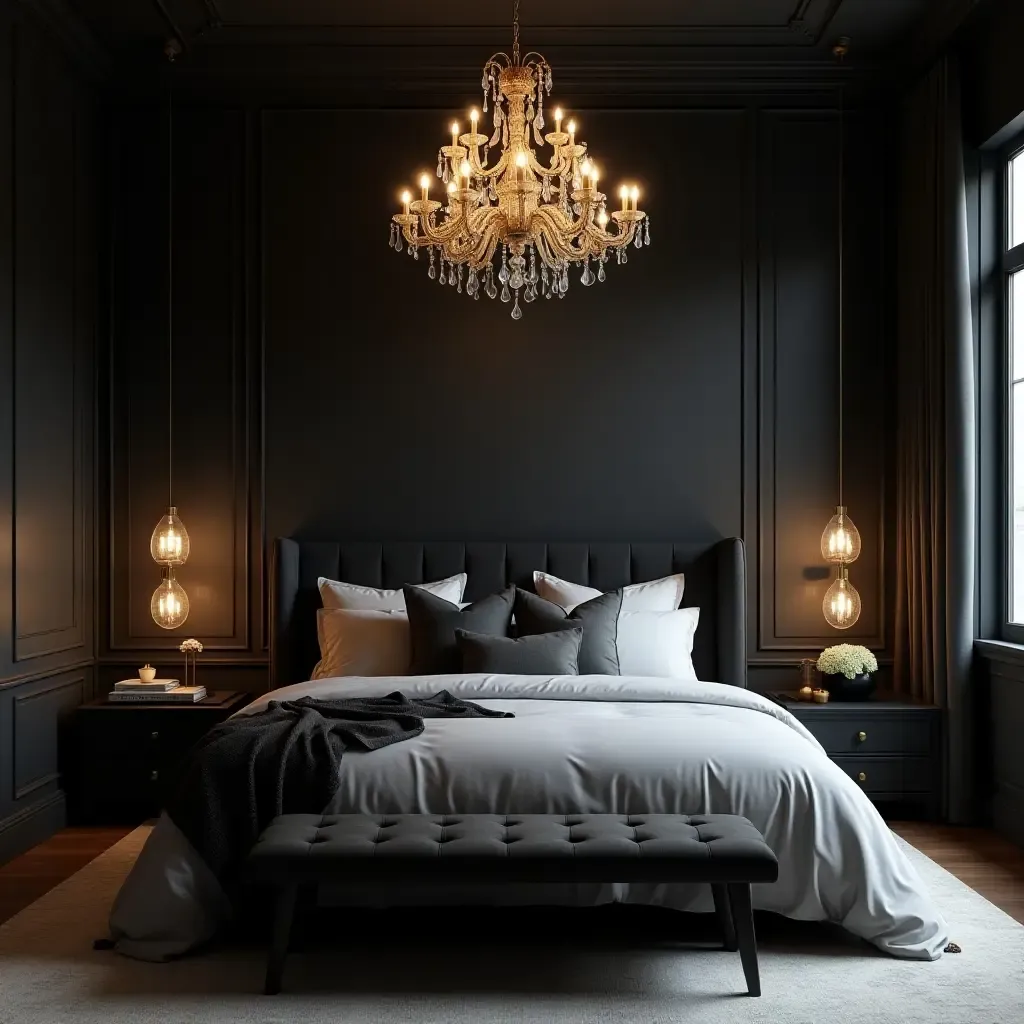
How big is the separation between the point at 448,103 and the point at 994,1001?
4604 millimetres

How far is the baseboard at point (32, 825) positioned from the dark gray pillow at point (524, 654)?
6.21 feet

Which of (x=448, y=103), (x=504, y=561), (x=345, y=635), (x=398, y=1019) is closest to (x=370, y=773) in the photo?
(x=398, y=1019)

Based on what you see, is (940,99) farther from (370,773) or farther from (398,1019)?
(398,1019)

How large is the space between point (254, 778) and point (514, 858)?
3.13 feet

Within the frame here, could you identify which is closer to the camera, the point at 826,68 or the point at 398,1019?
the point at 398,1019

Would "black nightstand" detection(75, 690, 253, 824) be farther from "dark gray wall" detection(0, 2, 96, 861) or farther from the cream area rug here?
the cream area rug

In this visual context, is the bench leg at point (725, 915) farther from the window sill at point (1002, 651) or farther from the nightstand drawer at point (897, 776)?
the window sill at point (1002, 651)

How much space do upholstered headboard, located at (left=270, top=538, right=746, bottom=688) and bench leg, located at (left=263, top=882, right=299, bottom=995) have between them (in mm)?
2452

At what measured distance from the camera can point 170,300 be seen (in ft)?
18.8

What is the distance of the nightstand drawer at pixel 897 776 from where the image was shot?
16.7 ft

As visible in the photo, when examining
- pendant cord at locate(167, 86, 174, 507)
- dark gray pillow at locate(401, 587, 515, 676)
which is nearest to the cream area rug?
dark gray pillow at locate(401, 587, 515, 676)

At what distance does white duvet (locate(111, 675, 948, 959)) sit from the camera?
3.42 m

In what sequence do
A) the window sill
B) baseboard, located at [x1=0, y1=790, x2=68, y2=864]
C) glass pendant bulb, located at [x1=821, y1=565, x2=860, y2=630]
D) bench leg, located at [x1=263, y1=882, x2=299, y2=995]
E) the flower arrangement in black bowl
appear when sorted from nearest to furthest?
bench leg, located at [x1=263, y1=882, x2=299, y2=995] < baseboard, located at [x1=0, y1=790, x2=68, y2=864] < the window sill < the flower arrangement in black bowl < glass pendant bulb, located at [x1=821, y1=565, x2=860, y2=630]

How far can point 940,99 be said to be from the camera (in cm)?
518
